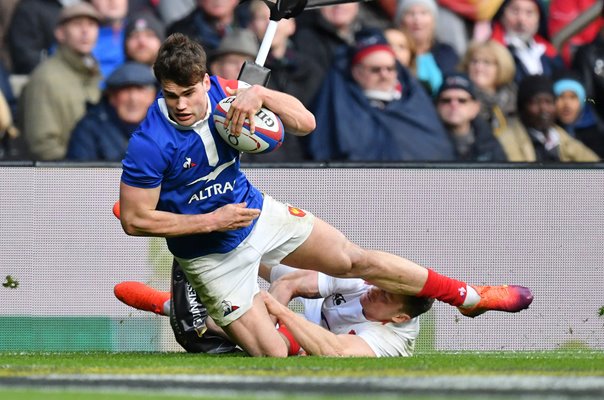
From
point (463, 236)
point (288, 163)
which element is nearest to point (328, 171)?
point (288, 163)

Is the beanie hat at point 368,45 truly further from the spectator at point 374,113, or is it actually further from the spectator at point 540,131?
the spectator at point 540,131

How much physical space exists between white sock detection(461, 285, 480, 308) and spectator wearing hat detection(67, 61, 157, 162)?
344cm

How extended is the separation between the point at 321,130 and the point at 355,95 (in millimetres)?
433

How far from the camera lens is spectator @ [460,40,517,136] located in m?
11.4

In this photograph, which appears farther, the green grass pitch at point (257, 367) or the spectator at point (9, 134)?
the spectator at point (9, 134)

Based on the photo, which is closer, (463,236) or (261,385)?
(261,385)

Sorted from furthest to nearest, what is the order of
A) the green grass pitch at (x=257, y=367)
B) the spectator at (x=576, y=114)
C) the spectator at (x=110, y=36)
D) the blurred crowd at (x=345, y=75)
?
1. the spectator at (x=576, y=114)
2. the spectator at (x=110, y=36)
3. the blurred crowd at (x=345, y=75)
4. the green grass pitch at (x=257, y=367)

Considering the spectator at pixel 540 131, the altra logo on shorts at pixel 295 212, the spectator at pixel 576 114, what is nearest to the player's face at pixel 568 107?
the spectator at pixel 576 114

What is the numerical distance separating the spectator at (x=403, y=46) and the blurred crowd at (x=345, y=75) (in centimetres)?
1

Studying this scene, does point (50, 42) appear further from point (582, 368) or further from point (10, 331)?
point (582, 368)

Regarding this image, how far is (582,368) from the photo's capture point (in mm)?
6414

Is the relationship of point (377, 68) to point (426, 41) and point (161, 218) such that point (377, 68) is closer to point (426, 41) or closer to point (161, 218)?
point (426, 41)

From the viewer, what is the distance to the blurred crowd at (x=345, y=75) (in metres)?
10.3

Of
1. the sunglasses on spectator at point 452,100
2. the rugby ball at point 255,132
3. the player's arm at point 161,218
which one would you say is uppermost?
the rugby ball at point 255,132
